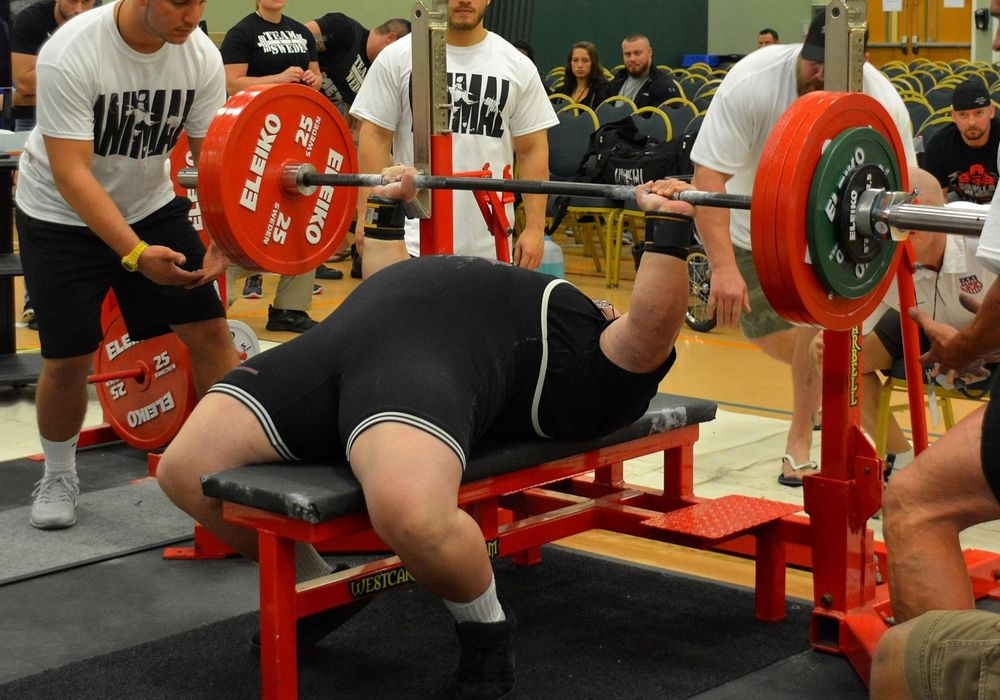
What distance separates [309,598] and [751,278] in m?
1.73

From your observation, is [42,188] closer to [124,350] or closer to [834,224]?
[124,350]

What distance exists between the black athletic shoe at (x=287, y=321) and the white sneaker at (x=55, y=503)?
8.28ft

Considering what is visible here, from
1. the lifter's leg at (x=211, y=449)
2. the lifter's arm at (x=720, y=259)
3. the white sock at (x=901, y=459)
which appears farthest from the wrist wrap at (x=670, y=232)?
the white sock at (x=901, y=459)

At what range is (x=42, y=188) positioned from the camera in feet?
10.9

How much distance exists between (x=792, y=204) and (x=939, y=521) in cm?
55

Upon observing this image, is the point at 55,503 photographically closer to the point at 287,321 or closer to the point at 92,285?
the point at 92,285

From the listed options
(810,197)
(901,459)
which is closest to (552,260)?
(901,459)

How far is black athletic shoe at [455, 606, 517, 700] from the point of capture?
7.80 ft

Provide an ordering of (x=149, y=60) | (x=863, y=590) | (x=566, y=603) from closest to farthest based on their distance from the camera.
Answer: (x=863, y=590) < (x=566, y=603) < (x=149, y=60)

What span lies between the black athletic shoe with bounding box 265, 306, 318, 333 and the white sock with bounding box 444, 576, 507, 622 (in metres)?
3.80

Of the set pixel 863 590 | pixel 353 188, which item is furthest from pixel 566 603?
pixel 353 188

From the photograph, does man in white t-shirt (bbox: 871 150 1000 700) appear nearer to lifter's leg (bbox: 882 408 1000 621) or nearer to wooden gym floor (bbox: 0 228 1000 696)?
lifter's leg (bbox: 882 408 1000 621)

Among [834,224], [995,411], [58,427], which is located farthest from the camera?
[58,427]

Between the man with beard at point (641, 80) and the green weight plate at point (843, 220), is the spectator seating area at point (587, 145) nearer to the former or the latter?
the man with beard at point (641, 80)
